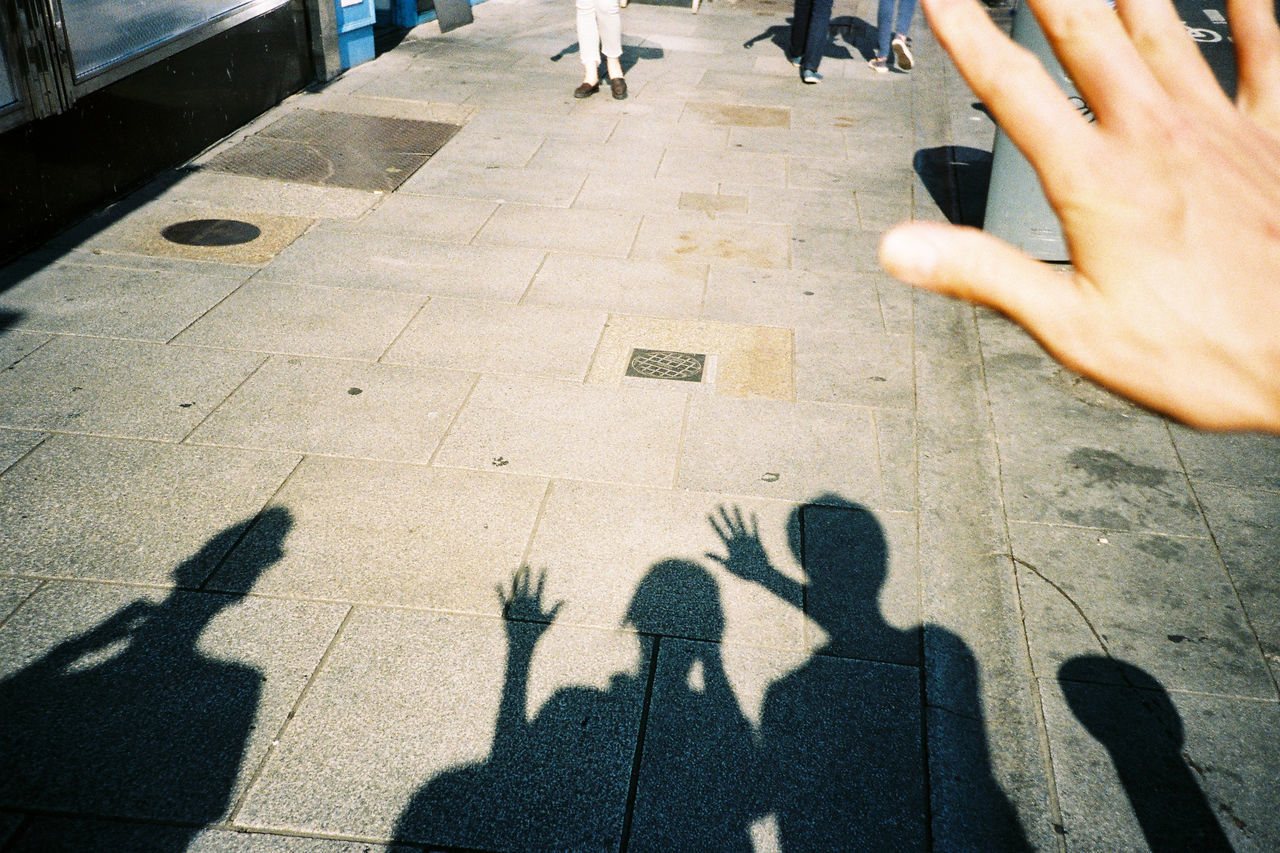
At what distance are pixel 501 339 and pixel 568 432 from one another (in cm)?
110

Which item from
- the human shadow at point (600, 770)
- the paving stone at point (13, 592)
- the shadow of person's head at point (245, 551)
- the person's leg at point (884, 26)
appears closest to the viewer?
the human shadow at point (600, 770)

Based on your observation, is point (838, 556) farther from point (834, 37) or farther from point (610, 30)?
point (834, 37)

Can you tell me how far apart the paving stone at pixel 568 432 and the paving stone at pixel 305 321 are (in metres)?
0.90

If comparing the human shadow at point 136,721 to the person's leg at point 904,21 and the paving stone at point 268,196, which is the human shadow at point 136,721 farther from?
the person's leg at point 904,21

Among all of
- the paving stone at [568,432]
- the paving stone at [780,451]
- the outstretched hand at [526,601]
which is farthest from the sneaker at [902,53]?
the outstretched hand at [526,601]

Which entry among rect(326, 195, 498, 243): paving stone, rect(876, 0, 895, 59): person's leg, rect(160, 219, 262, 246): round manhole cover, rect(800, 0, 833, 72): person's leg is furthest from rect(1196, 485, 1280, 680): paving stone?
rect(876, 0, 895, 59): person's leg

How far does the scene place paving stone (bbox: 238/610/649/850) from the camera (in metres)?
2.95

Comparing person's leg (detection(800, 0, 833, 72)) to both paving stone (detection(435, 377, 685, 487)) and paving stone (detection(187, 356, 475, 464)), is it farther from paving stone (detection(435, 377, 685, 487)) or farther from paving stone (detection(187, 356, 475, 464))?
paving stone (detection(187, 356, 475, 464))

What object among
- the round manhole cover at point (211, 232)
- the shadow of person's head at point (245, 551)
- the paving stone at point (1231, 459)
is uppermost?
the round manhole cover at point (211, 232)

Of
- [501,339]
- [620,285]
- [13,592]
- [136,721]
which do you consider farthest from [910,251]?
[620,285]

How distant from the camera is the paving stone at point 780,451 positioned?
4574 millimetres

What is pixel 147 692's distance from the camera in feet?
10.8

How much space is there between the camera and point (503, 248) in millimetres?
6898

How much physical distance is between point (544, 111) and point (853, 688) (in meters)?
8.14
